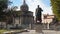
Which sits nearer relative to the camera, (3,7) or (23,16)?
(3,7)

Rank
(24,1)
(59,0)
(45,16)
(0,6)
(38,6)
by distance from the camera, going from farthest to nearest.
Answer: (45,16), (24,1), (0,6), (38,6), (59,0)

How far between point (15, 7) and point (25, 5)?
332cm

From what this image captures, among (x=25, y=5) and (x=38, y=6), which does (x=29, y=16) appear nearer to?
(x=25, y=5)

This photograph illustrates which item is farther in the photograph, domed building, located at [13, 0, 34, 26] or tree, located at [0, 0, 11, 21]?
domed building, located at [13, 0, 34, 26]

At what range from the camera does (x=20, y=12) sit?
195ft

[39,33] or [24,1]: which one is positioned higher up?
[24,1]

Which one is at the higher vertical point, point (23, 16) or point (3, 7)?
point (3, 7)

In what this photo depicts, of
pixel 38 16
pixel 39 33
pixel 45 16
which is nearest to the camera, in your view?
pixel 39 33

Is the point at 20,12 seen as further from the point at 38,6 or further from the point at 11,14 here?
the point at 38,6

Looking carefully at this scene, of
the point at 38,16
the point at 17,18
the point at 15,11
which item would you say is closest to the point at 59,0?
the point at 38,16

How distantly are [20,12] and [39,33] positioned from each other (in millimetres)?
31148

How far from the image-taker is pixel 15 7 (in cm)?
5769

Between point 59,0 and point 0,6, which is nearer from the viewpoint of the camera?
point 59,0

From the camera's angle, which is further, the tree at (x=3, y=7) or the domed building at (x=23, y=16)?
the domed building at (x=23, y=16)
